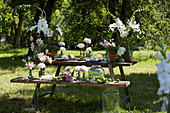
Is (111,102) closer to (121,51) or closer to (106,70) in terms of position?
(121,51)

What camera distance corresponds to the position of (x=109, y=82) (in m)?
3.96

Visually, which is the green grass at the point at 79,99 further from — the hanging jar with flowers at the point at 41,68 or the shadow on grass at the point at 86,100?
the hanging jar with flowers at the point at 41,68

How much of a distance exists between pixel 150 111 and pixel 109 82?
2.86 feet

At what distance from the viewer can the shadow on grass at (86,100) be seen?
4453 mm

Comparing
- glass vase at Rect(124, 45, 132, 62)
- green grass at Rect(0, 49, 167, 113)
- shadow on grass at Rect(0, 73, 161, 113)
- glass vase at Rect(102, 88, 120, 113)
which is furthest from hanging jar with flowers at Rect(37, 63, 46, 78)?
glass vase at Rect(124, 45, 132, 62)

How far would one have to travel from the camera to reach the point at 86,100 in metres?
4.98

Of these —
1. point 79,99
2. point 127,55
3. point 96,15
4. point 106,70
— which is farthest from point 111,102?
point 96,15

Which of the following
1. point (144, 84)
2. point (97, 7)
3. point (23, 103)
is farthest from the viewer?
point (97, 7)

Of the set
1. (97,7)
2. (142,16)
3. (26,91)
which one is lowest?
(26,91)

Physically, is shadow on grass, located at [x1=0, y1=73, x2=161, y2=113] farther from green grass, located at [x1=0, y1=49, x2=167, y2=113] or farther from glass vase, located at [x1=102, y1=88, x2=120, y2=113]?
glass vase, located at [x1=102, y1=88, x2=120, y2=113]

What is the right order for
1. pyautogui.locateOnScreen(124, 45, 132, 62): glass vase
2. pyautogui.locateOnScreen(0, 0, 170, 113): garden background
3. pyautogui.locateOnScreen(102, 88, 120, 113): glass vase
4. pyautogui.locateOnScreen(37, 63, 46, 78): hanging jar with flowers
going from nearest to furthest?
pyautogui.locateOnScreen(102, 88, 120, 113): glass vase < pyautogui.locateOnScreen(37, 63, 46, 78): hanging jar with flowers < pyautogui.locateOnScreen(0, 0, 170, 113): garden background < pyautogui.locateOnScreen(124, 45, 132, 62): glass vase

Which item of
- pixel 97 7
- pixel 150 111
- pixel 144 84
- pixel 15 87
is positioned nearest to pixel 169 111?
Result: pixel 150 111

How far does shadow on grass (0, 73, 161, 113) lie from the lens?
445 centimetres

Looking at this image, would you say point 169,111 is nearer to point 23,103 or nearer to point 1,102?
point 23,103
